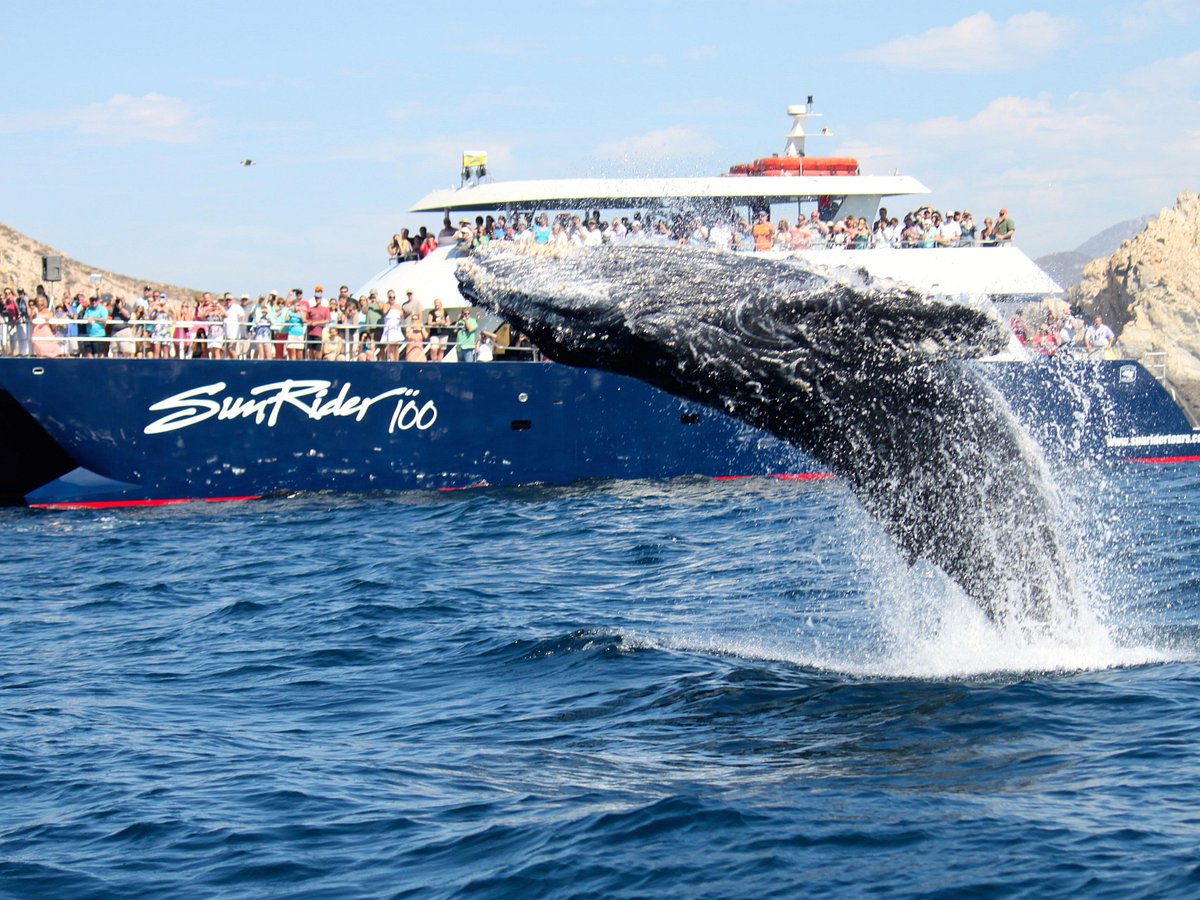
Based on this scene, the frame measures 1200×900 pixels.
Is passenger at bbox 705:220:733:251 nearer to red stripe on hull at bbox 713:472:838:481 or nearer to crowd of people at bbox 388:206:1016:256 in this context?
crowd of people at bbox 388:206:1016:256

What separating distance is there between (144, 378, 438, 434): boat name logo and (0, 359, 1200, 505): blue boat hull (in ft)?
0.08

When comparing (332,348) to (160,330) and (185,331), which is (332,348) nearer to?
(185,331)

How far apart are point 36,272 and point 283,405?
49615mm

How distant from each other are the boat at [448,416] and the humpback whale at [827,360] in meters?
12.7

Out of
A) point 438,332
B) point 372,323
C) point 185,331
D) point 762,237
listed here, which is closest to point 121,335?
point 185,331

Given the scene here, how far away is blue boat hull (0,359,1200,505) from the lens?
23.3 metres

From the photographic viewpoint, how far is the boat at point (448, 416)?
23406mm

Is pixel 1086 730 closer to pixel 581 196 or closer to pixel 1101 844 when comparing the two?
pixel 1101 844

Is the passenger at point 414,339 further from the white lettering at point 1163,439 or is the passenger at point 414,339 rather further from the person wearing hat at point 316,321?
the white lettering at point 1163,439

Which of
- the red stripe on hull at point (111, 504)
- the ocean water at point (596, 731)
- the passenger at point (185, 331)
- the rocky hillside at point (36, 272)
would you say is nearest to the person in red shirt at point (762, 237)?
the passenger at point (185, 331)

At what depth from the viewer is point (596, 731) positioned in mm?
8969

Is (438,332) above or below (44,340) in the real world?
above

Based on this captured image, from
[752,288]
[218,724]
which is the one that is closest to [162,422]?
[218,724]

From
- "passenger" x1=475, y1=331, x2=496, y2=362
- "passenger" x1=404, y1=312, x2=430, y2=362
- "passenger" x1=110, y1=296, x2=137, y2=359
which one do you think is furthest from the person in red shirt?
"passenger" x1=110, y1=296, x2=137, y2=359
